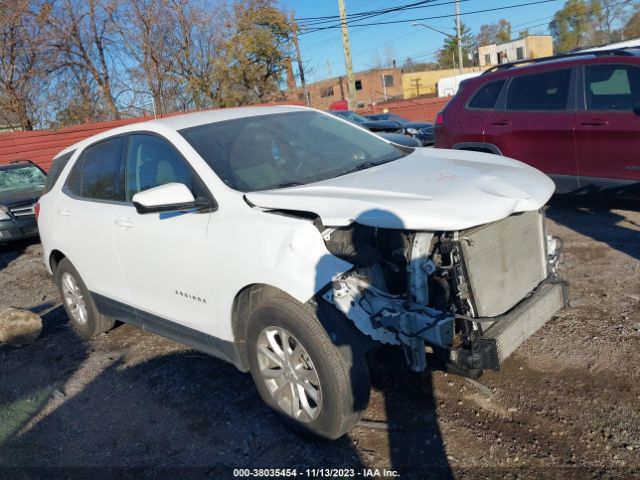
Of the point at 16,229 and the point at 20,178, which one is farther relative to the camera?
the point at 20,178

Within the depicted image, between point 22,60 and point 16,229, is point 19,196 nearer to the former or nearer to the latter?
point 16,229

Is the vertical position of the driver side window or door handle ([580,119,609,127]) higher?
the driver side window

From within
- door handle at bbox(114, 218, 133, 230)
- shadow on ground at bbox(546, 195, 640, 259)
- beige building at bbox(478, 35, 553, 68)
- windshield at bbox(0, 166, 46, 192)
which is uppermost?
beige building at bbox(478, 35, 553, 68)

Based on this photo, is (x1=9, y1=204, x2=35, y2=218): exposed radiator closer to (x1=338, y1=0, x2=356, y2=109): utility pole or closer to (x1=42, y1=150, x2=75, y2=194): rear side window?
(x1=42, y1=150, x2=75, y2=194): rear side window

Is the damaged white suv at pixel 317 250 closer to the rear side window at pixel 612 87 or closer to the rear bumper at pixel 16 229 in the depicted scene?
the rear side window at pixel 612 87

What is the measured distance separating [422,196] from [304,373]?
1.14 metres

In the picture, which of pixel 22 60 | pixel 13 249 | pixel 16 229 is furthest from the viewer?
pixel 22 60

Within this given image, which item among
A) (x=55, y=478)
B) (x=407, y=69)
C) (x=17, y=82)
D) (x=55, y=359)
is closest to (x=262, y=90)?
(x=17, y=82)

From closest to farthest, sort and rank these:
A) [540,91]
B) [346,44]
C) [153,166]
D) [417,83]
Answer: [153,166] < [540,91] < [346,44] < [417,83]

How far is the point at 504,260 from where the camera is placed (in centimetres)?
316

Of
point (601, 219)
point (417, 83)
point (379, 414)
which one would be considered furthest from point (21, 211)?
point (417, 83)

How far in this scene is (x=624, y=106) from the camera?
6199 millimetres

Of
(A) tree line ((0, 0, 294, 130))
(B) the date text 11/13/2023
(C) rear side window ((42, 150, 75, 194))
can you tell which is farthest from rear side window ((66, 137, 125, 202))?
(A) tree line ((0, 0, 294, 130))

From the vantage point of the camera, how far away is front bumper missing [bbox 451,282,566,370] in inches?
112
